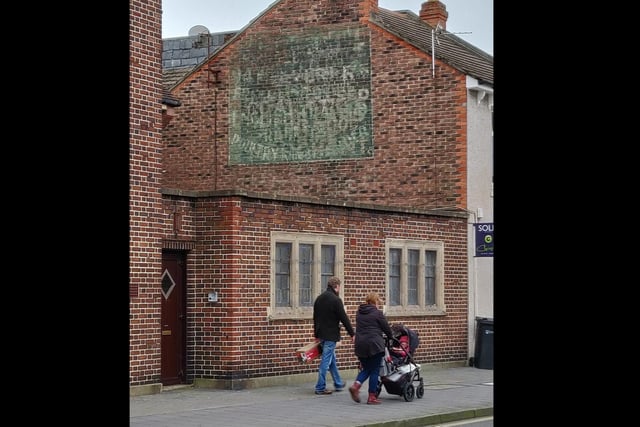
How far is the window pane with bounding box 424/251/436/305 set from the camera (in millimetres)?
24906

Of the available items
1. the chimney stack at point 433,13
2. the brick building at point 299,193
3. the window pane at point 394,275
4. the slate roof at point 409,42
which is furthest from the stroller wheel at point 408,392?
the chimney stack at point 433,13

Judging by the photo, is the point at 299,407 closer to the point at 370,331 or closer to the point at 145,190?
the point at 370,331

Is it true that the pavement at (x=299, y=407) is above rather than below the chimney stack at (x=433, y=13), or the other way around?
below

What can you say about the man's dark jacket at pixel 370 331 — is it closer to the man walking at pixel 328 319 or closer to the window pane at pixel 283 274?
the man walking at pixel 328 319

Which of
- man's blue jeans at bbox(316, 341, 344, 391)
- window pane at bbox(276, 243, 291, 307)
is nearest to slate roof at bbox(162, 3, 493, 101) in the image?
window pane at bbox(276, 243, 291, 307)

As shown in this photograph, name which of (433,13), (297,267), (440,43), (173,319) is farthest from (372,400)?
(433,13)

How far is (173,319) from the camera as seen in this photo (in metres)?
19.6

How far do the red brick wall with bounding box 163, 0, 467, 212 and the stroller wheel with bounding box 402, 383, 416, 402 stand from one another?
8.12 metres

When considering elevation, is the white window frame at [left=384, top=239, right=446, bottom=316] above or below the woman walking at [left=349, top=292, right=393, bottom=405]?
above

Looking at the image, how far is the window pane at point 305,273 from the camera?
21.1 m

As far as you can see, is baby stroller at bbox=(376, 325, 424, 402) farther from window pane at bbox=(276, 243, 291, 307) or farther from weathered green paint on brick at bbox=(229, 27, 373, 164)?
weathered green paint on brick at bbox=(229, 27, 373, 164)

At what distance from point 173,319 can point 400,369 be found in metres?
3.97

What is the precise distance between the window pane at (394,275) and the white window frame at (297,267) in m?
1.84
